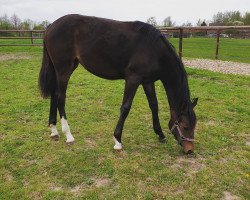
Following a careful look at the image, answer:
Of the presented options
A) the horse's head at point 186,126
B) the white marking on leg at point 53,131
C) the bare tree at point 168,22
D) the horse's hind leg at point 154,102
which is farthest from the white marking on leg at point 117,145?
the bare tree at point 168,22

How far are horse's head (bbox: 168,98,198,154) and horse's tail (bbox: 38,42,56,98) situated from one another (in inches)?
78.7

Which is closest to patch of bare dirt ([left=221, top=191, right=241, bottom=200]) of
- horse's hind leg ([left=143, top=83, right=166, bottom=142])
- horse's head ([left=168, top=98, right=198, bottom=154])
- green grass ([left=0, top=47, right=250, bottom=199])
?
green grass ([left=0, top=47, right=250, bottom=199])

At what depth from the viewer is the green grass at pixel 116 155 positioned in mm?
3150

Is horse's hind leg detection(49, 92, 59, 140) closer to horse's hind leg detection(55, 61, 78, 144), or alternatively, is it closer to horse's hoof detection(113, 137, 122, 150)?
horse's hind leg detection(55, 61, 78, 144)

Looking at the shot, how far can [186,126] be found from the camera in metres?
3.84

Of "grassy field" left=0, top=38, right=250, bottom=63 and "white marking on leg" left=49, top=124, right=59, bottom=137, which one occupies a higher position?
"grassy field" left=0, top=38, right=250, bottom=63

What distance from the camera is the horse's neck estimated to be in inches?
153

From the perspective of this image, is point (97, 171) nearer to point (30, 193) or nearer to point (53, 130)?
point (30, 193)

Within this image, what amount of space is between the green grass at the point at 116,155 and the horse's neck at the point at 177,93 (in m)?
0.64

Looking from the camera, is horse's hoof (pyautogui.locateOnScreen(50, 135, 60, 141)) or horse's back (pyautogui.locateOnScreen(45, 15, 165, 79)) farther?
horse's hoof (pyautogui.locateOnScreen(50, 135, 60, 141))

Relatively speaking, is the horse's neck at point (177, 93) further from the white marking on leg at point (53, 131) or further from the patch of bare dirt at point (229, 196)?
the white marking on leg at point (53, 131)

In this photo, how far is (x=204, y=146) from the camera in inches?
167

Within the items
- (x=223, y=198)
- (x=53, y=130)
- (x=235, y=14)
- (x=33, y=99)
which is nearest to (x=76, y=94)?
(x=33, y=99)

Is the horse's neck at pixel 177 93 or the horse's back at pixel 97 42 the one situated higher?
the horse's back at pixel 97 42
